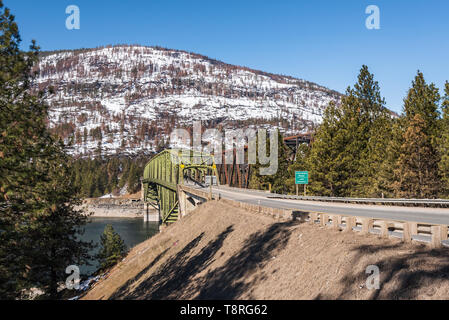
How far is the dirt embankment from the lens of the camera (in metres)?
9.85

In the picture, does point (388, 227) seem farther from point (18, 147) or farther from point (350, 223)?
point (18, 147)

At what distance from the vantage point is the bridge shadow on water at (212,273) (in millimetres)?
15172

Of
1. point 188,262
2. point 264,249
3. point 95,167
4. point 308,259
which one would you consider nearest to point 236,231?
point 188,262

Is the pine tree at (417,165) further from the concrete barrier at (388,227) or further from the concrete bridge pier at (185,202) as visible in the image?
the concrete bridge pier at (185,202)

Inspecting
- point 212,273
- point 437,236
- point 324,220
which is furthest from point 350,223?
point 212,273

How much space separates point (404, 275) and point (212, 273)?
33.5ft

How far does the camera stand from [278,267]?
14594 mm

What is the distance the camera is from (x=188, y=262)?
72.2 ft

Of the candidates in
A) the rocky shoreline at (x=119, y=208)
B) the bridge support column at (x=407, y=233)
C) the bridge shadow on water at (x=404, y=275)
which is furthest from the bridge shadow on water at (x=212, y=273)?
the rocky shoreline at (x=119, y=208)

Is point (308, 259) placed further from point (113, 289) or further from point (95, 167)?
point (95, 167)

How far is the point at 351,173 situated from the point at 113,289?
29.7 metres

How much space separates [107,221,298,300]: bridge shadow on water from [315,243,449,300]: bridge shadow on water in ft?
15.4

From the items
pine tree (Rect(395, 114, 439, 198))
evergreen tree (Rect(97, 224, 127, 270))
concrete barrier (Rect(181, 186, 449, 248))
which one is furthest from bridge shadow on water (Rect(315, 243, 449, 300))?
evergreen tree (Rect(97, 224, 127, 270))

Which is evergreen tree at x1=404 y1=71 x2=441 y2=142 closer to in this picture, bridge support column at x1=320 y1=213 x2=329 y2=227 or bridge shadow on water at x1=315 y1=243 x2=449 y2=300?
bridge support column at x1=320 y1=213 x2=329 y2=227
